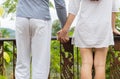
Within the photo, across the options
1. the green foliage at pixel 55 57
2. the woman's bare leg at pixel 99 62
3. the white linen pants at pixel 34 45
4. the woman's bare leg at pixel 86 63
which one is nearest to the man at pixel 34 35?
the white linen pants at pixel 34 45

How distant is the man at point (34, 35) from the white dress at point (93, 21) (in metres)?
0.14

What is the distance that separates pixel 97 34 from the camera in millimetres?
3086

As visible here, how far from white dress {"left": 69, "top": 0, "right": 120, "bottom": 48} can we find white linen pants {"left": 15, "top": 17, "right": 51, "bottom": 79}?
0.88ft

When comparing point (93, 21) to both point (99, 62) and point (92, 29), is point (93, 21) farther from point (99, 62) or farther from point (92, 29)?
point (99, 62)

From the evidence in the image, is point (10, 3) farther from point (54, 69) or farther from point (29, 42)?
point (29, 42)

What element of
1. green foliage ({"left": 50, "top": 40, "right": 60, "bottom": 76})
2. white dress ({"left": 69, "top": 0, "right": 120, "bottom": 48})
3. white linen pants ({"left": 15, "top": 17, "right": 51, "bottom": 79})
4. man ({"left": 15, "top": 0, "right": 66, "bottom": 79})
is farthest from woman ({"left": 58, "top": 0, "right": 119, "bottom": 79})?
green foliage ({"left": 50, "top": 40, "right": 60, "bottom": 76})

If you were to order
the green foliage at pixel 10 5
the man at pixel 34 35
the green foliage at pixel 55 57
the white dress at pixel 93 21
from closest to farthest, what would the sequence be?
the man at pixel 34 35
the white dress at pixel 93 21
the green foliage at pixel 55 57
the green foliage at pixel 10 5

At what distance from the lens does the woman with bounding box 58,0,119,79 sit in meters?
3.07

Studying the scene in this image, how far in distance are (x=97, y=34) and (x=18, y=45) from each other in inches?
24.4

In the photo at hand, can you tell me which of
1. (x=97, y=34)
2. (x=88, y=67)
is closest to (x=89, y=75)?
(x=88, y=67)

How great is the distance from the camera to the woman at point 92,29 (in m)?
3.07

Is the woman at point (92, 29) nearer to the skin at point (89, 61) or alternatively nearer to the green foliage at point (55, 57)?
the skin at point (89, 61)

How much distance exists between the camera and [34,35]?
298 centimetres

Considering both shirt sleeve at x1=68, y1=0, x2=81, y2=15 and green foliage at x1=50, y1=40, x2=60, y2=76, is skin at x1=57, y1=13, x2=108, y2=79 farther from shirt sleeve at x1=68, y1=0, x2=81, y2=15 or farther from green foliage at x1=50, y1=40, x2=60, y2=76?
green foliage at x1=50, y1=40, x2=60, y2=76
